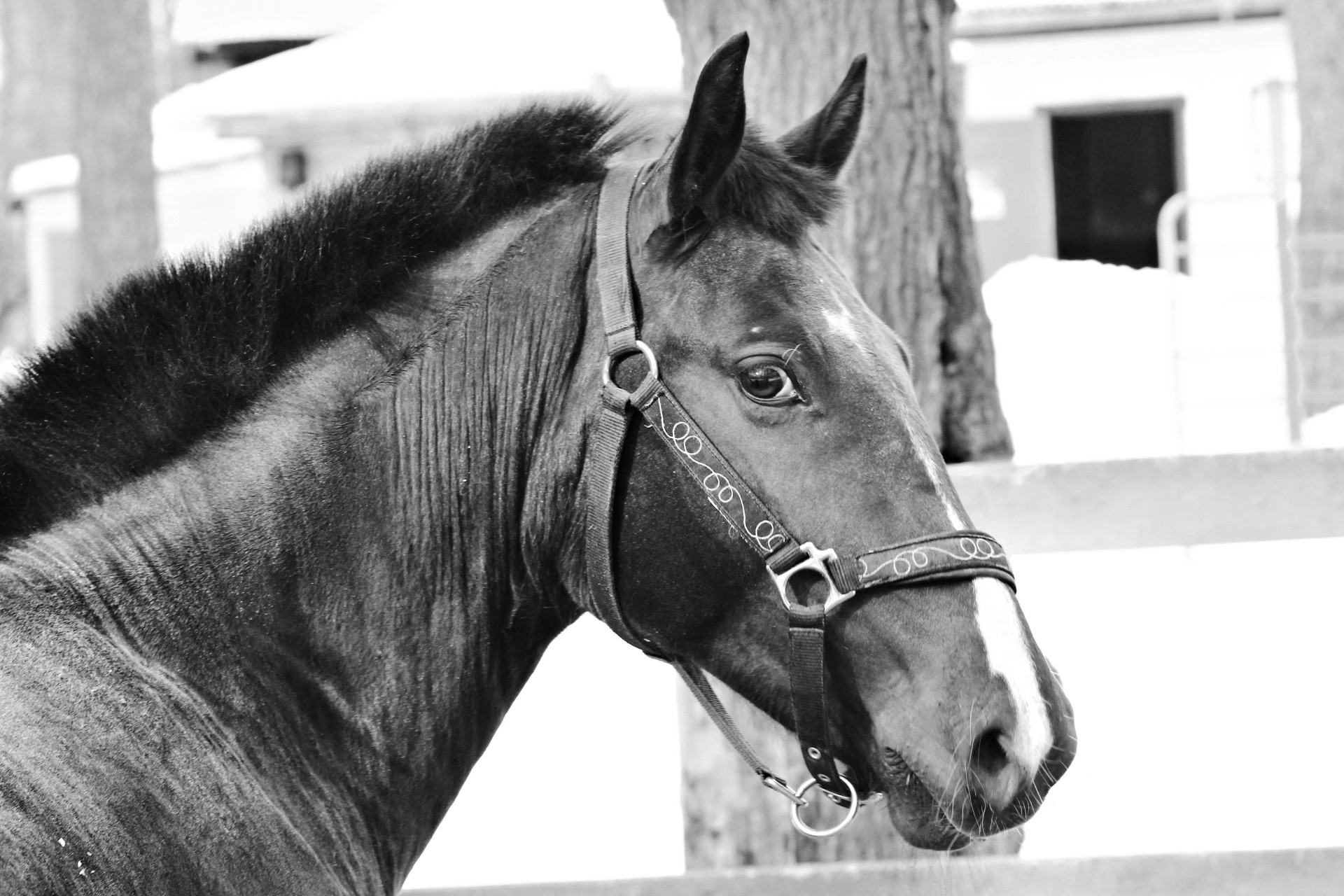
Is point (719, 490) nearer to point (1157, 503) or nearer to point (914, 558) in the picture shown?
point (914, 558)

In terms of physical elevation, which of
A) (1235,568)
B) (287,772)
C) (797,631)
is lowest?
(1235,568)

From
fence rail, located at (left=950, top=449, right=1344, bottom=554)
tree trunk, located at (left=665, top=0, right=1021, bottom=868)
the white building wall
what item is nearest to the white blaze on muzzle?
fence rail, located at (left=950, top=449, right=1344, bottom=554)

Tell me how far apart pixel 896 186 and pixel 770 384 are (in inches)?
75.0

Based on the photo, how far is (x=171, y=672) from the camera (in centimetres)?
190

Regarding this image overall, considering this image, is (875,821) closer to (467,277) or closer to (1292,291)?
(467,277)

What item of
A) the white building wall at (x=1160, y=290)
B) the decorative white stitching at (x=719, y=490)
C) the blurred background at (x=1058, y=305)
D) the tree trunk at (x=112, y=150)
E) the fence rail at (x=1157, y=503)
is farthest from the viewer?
the tree trunk at (x=112, y=150)

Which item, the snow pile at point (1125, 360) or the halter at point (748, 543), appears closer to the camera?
the halter at point (748, 543)

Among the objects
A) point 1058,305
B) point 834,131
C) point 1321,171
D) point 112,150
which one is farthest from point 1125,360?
point 834,131

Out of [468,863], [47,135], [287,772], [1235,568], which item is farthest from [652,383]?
[47,135]

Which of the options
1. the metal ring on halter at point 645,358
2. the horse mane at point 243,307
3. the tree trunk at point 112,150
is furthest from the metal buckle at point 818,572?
the tree trunk at point 112,150

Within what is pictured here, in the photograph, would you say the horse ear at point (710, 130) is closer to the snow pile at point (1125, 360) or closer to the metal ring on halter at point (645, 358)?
the metal ring on halter at point (645, 358)

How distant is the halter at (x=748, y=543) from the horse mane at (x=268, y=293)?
0.18 metres

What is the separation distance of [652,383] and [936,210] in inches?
78.4

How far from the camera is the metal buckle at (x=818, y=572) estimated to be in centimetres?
190
